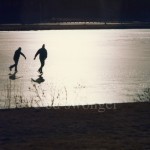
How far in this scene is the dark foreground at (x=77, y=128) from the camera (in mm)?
8797

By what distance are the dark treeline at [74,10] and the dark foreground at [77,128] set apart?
104114mm

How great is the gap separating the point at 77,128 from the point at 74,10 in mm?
124072

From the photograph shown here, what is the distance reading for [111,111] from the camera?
12586mm

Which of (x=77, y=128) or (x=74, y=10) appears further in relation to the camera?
(x=74, y=10)

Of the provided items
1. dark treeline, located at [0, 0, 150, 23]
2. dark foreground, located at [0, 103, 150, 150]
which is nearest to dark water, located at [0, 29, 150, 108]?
dark foreground, located at [0, 103, 150, 150]

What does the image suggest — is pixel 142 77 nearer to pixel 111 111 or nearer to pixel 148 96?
pixel 148 96

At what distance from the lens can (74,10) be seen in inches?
5261

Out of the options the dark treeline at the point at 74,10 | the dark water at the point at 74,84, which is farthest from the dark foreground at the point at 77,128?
the dark treeline at the point at 74,10

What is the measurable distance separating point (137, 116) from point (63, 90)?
7240 mm

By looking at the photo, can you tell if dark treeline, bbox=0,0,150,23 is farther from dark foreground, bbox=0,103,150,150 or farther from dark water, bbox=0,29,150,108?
dark foreground, bbox=0,103,150,150

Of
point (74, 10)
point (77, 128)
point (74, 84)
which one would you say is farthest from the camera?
point (74, 10)

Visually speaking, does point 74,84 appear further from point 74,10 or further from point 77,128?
point 74,10

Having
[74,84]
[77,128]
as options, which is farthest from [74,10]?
[77,128]

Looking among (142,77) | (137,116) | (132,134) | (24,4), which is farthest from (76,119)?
(24,4)
